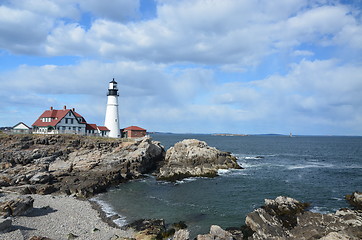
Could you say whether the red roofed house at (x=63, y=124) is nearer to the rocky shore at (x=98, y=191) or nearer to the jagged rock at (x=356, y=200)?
the rocky shore at (x=98, y=191)

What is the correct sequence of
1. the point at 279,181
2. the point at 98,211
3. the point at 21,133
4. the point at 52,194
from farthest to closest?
the point at 21,133 → the point at 279,181 → the point at 52,194 → the point at 98,211

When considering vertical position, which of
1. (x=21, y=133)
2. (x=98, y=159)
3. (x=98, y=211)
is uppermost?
(x=21, y=133)

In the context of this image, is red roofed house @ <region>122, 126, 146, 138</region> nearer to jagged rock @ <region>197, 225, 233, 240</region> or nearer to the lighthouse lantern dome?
the lighthouse lantern dome

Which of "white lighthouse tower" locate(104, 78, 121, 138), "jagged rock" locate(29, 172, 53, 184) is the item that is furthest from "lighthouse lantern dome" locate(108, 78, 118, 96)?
"jagged rock" locate(29, 172, 53, 184)

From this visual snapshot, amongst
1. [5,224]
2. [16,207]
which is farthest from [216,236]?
[16,207]

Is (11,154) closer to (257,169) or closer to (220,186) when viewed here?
(220,186)

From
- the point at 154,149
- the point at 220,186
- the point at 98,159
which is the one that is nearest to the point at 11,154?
the point at 98,159

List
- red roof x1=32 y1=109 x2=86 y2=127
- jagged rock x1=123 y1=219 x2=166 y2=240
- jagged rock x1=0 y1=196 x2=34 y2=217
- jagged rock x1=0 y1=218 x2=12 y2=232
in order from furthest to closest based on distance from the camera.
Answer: red roof x1=32 y1=109 x2=86 y2=127, jagged rock x1=0 y1=196 x2=34 y2=217, jagged rock x1=123 y1=219 x2=166 y2=240, jagged rock x1=0 y1=218 x2=12 y2=232

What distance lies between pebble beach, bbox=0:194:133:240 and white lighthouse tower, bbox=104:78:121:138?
3345 cm

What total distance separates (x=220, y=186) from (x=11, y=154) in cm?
3457

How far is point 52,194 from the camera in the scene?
33.9 meters

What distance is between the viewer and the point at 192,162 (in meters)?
51.1

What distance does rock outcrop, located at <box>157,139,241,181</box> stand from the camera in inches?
1845

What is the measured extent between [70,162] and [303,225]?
121ft
